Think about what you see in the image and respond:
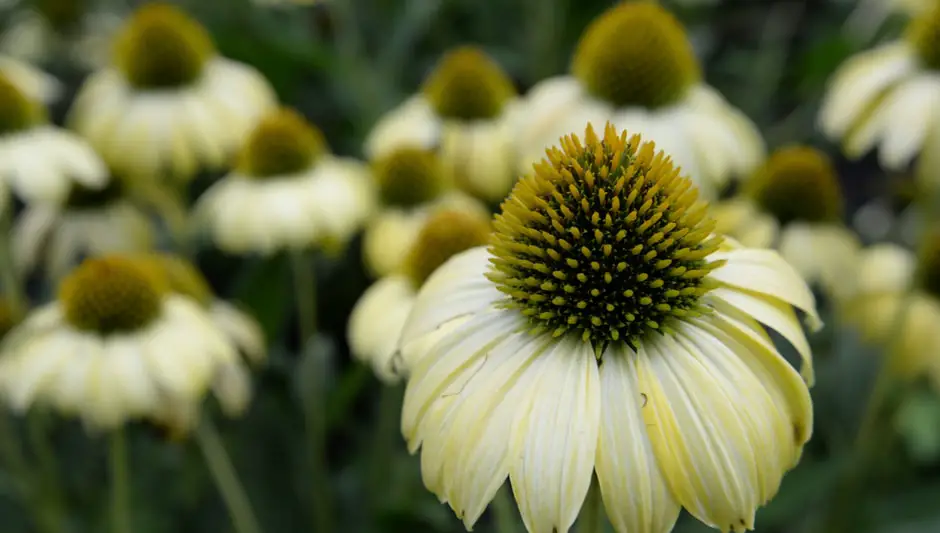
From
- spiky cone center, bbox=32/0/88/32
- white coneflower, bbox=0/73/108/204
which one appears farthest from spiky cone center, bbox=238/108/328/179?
spiky cone center, bbox=32/0/88/32

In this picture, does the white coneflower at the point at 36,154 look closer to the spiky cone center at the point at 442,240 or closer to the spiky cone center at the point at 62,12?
the spiky cone center at the point at 442,240

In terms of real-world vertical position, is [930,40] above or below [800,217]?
above

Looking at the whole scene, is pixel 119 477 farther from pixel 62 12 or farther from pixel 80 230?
pixel 62 12

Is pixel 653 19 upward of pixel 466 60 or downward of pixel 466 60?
upward

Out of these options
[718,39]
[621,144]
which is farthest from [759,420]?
[718,39]

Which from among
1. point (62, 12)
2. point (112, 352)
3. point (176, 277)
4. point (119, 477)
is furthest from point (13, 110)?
point (62, 12)

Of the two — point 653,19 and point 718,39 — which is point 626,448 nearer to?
point 653,19

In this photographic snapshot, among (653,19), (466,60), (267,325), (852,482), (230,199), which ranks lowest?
(267,325)
